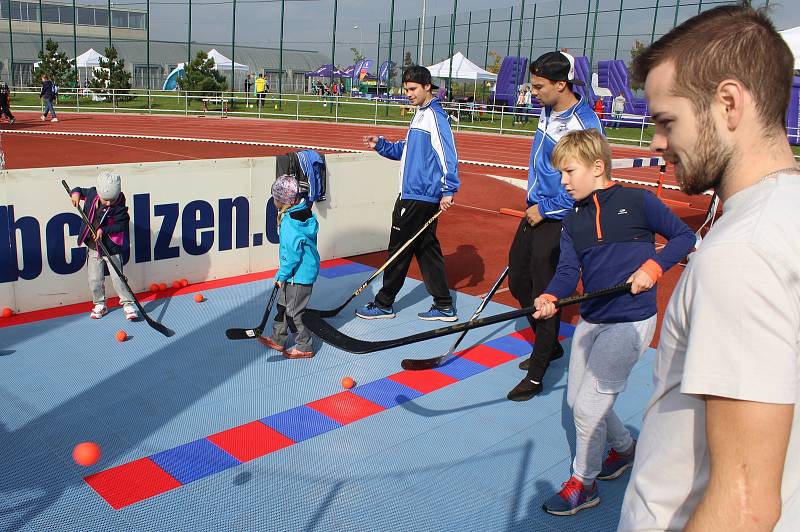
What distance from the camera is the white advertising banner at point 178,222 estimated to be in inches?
246

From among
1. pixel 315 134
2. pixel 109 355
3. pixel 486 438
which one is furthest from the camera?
pixel 315 134

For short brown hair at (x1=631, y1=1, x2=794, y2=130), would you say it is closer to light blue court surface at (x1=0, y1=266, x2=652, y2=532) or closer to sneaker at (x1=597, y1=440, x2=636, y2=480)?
light blue court surface at (x1=0, y1=266, x2=652, y2=532)

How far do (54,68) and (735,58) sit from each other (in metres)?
45.3

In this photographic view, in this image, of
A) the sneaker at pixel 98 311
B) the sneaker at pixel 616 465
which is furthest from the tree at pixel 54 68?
the sneaker at pixel 616 465

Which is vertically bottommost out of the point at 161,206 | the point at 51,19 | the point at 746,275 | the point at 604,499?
the point at 604,499

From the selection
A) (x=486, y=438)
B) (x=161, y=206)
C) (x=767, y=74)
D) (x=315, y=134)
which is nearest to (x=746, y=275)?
(x=767, y=74)

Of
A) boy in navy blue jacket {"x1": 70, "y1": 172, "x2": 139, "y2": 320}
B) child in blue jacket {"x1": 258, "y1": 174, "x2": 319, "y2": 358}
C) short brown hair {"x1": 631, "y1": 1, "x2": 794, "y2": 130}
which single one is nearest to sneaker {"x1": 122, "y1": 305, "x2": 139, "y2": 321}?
boy in navy blue jacket {"x1": 70, "y1": 172, "x2": 139, "y2": 320}

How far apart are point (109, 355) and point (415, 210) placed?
2833mm

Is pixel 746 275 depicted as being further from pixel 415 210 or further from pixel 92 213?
pixel 92 213

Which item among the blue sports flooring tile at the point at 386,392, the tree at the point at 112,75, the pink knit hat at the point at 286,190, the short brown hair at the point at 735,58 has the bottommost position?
the blue sports flooring tile at the point at 386,392

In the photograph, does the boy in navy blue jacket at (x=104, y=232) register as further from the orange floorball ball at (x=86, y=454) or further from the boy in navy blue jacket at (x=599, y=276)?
the boy in navy blue jacket at (x=599, y=276)

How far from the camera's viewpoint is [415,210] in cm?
651

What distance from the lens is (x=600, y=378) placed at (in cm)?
346

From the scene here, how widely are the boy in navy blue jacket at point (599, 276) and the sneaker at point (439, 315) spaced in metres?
2.99
